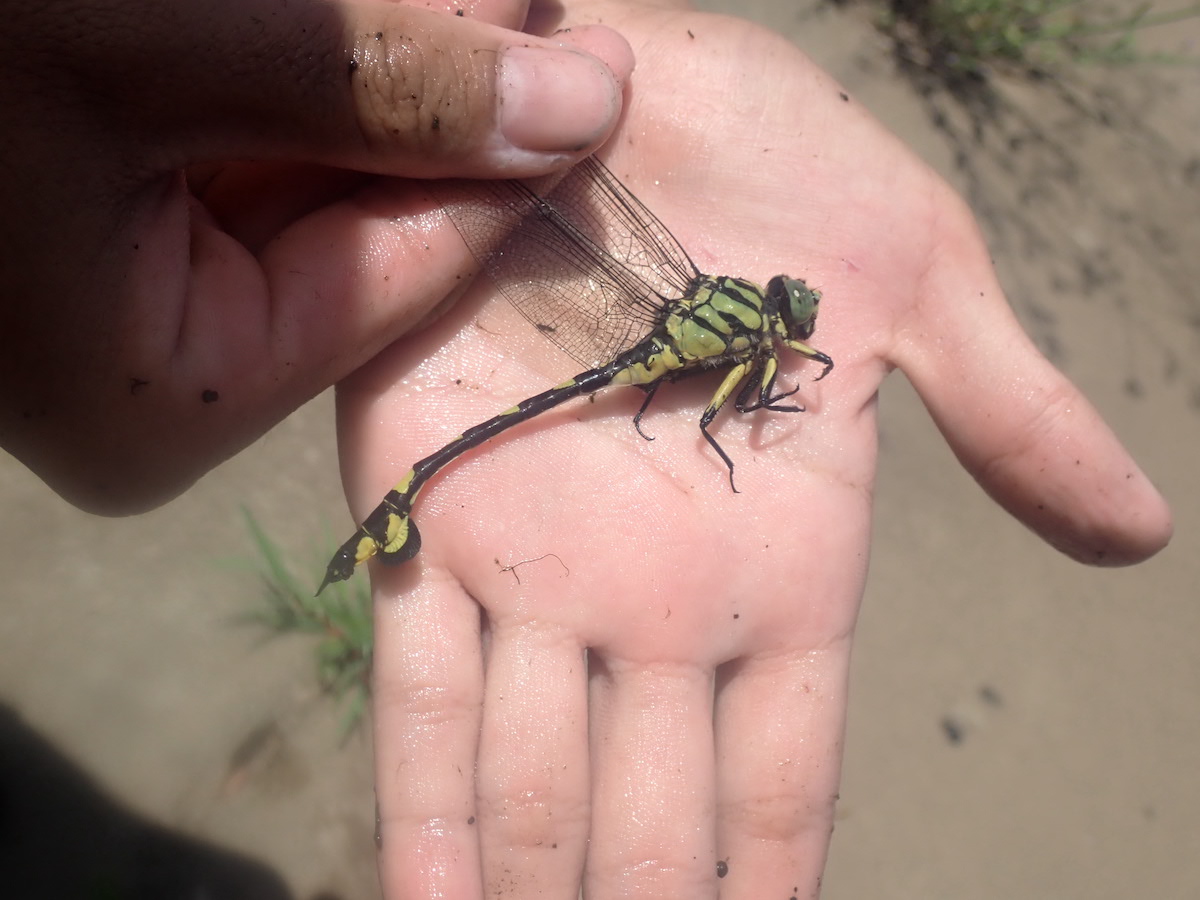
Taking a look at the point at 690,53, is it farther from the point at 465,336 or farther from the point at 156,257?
the point at 156,257

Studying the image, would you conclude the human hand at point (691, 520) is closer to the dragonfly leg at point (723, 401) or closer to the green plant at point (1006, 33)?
the dragonfly leg at point (723, 401)

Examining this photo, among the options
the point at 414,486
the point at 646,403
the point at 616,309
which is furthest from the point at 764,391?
the point at 414,486

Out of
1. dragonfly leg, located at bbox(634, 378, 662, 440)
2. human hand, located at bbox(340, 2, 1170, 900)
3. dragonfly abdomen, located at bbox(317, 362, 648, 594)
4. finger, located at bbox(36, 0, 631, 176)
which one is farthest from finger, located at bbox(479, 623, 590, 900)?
finger, located at bbox(36, 0, 631, 176)

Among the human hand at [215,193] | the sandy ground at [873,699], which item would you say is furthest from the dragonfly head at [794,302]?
the sandy ground at [873,699]

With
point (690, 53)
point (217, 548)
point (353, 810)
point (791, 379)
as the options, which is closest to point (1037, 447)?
point (791, 379)

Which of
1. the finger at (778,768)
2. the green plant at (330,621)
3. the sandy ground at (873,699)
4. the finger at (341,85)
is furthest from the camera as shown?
the green plant at (330,621)

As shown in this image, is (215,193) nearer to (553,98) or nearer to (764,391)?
(553,98)
